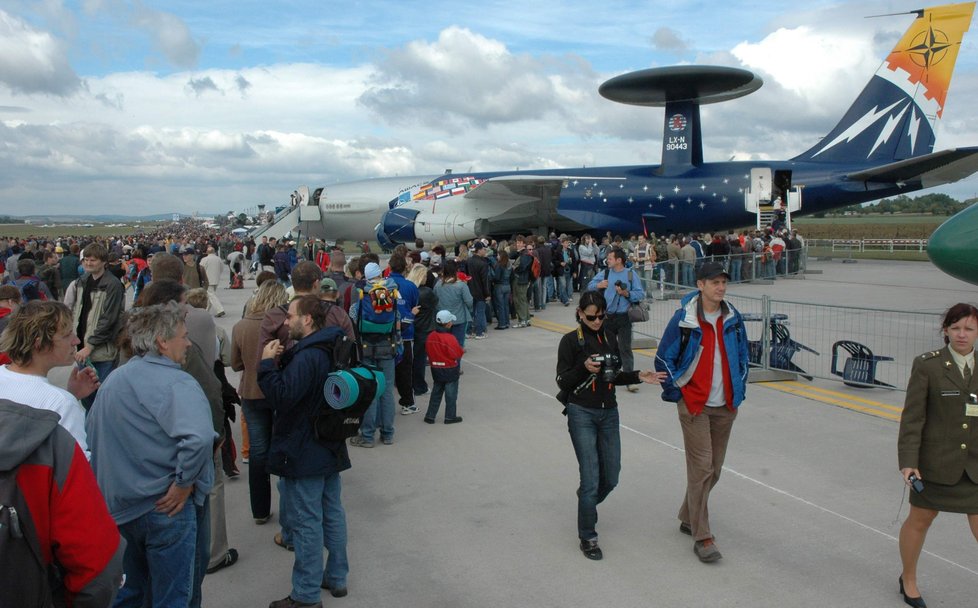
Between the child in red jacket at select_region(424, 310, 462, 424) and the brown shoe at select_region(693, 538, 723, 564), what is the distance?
11.4 feet

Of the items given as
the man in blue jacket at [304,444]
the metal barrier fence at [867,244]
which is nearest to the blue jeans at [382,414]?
→ the man in blue jacket at [304,444]

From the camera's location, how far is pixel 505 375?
963 centimetres

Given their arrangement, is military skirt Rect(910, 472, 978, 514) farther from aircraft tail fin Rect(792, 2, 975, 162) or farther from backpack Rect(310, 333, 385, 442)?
aircraft tail fin Rect(792, 2, 975, 162)

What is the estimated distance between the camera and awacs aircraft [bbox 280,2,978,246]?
23.8 m

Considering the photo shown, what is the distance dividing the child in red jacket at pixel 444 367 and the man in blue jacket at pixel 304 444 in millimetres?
3422

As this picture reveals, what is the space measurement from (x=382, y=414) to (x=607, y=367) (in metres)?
3.12

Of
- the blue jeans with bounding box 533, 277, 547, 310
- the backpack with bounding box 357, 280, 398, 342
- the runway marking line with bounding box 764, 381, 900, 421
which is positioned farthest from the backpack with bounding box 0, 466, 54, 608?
the blue jeans with bounding box 533, 277, 547, 310

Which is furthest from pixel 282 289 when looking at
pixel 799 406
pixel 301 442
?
pixel 799 406

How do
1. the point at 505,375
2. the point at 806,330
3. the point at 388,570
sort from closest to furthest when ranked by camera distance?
the point at 388,570 < the point at 505,375 < the point at 806,330

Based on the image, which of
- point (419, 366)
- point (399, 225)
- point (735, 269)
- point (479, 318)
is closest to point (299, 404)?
point (419, 366)

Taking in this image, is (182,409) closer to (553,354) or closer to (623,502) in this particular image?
(623,502)

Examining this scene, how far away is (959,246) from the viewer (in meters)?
8.58

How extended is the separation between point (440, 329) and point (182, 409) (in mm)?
4854

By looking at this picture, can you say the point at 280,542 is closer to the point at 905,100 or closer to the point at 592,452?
the point at 592,452
